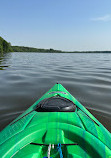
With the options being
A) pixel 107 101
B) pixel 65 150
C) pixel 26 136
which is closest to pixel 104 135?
pixel 65 150

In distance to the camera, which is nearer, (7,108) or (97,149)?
(97,149)

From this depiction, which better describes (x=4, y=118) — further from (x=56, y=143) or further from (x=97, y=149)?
(x=97, y=149)

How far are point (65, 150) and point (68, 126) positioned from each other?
317 millimetres

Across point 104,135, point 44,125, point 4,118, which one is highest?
point 44,125

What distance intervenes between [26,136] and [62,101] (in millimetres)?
988

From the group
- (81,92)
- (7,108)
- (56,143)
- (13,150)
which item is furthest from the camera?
(81,92)

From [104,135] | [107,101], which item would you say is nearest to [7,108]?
[104,135]

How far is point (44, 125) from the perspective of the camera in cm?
176

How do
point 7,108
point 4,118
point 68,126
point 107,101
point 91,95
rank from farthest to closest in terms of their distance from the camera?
point 91,95
point 107,101
point 7,108
point 4,118
point 68,126

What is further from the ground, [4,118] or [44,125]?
[44,125]

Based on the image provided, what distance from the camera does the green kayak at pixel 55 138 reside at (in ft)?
4.65

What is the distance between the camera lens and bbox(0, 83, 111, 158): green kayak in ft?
4.65

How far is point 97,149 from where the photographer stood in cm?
144

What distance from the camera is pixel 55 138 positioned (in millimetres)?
1584
